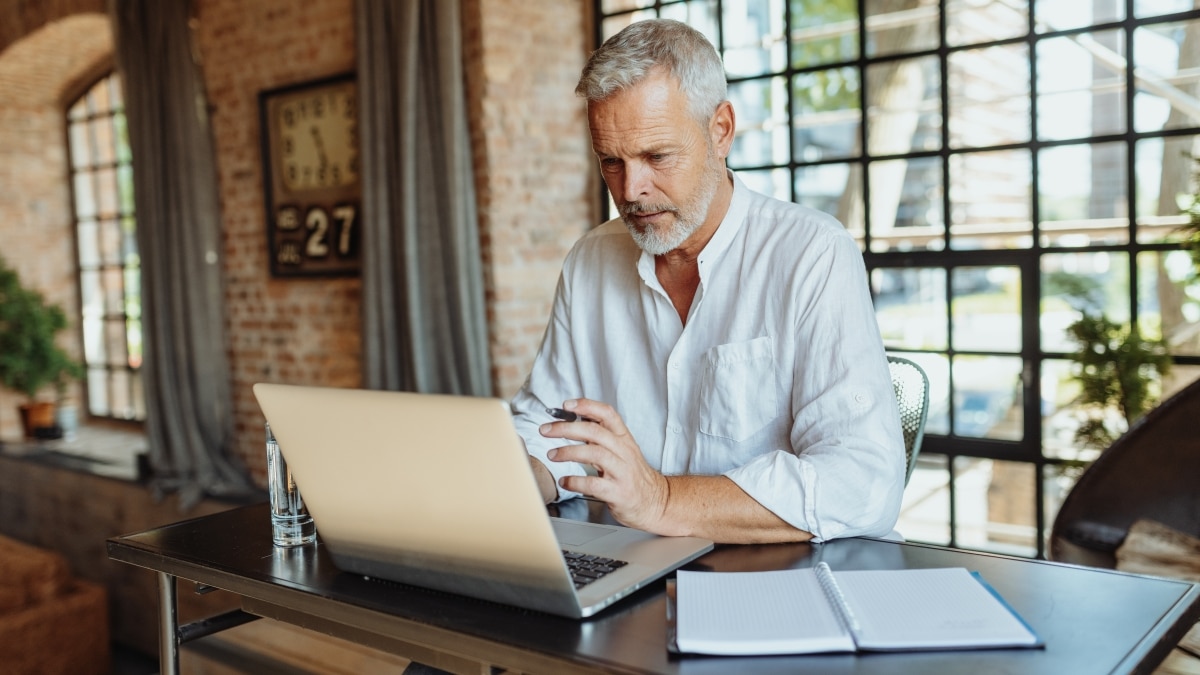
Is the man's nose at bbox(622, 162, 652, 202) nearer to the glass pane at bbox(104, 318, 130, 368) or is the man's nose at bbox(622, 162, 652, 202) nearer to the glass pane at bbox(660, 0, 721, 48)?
the glass pane at bbox(660, 0, 721, 48)

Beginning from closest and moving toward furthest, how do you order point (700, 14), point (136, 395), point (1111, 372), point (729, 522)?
point (729, 522) → point (1111, 372) → point (700, 14) → point (136, 395)

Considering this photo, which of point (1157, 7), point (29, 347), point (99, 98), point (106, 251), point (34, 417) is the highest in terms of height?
point (99, 98)

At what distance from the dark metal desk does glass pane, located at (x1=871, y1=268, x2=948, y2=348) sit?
2.03 metres

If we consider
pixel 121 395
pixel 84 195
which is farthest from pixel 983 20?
pixel 84 195

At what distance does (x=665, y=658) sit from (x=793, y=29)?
2.91 meters

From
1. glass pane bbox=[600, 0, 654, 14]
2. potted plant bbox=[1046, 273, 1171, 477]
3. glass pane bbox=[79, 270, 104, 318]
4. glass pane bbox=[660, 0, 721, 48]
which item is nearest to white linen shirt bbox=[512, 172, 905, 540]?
potted plant bbox=[1046, 273, 1171, 477]

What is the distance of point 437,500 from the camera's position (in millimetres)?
1180

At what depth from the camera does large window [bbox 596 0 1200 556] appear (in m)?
2.93

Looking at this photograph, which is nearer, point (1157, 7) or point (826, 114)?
point (1157, 7)

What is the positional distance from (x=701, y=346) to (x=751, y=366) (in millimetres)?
134

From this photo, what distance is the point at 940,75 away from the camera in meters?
3.26

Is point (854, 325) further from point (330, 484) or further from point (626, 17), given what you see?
point (626, 17)

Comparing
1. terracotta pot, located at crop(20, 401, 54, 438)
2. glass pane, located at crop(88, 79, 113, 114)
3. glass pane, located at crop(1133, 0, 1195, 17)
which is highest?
glass pane, located at crop(88, 79, 113, 114)

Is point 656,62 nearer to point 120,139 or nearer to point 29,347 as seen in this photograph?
point 120,139
